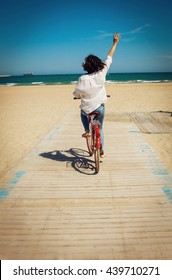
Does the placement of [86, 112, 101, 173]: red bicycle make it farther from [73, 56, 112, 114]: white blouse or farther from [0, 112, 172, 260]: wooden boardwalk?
[0, 112, 172, 260]: wooden boardwalk

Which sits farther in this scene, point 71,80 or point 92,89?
point 71,80

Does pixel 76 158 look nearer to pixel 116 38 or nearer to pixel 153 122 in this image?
pixel 116 38

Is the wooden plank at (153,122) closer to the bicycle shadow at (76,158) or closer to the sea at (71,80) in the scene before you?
the bicycle shadow at (76,158)

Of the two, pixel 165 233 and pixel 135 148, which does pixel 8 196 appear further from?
pixel 135 148

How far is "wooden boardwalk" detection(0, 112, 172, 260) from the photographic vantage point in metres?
2.48

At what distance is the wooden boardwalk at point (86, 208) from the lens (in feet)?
8.14

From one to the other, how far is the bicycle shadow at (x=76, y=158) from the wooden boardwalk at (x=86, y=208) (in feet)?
0.06

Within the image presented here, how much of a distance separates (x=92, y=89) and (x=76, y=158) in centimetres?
184

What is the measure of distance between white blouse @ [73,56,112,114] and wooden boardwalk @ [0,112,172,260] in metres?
1.25

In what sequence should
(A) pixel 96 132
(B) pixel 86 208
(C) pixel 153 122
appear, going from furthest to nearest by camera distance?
(C) pixel 153 122, (A) pixel 96 132, (B) pixel 86 208

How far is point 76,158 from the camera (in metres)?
5.14

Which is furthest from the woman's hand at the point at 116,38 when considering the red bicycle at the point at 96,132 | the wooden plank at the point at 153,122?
the wooden plank at the point at 153,122

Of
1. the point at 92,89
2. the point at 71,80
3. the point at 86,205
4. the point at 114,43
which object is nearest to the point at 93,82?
the point at 92,89
